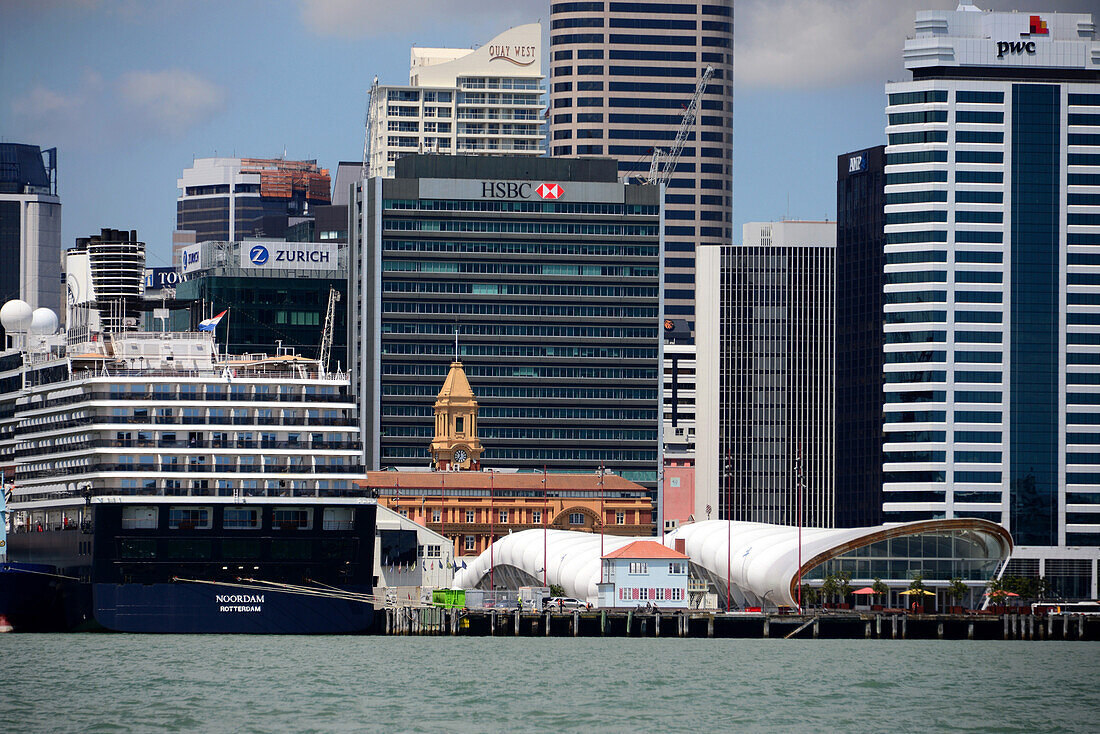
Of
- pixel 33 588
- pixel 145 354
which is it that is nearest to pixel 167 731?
pixel 33 588

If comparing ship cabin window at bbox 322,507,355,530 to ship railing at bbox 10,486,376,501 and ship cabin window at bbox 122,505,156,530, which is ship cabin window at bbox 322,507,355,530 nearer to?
ship railing at bbox 10,486,376,501

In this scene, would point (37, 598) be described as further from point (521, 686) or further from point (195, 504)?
point (521, 686)

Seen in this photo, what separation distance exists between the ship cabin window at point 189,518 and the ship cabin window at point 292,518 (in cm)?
520

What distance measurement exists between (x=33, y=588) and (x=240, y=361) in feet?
85.5

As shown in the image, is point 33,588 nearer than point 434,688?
No

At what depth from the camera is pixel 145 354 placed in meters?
186

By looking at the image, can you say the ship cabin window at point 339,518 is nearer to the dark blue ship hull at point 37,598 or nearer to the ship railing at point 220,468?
the ship railing at point 220,468

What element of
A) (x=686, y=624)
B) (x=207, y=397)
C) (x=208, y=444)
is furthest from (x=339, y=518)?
(x=686, y=624)

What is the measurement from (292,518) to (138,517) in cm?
1191

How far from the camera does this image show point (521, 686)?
13312 cm

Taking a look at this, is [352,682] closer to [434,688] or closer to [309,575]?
[434,688]

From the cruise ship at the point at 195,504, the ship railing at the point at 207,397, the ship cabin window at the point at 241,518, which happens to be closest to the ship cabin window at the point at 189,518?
the cruise ship at the point at 195,504

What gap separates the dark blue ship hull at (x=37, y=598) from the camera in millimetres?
172250

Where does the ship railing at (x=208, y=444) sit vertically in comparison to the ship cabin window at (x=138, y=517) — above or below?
above
